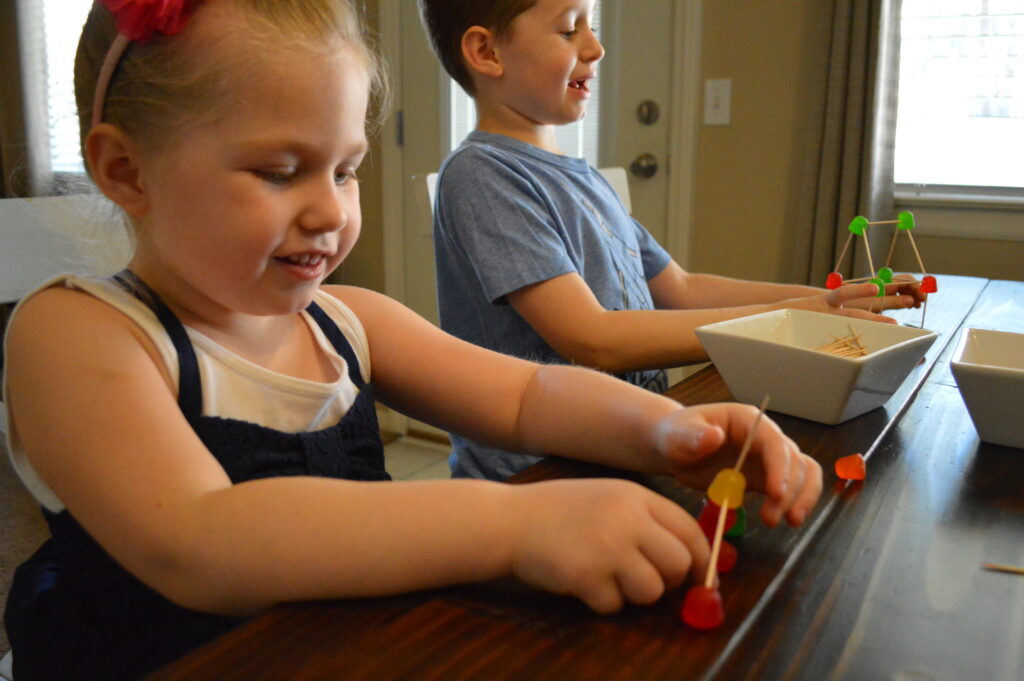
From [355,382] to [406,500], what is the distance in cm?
34

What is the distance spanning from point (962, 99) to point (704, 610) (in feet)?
8.36

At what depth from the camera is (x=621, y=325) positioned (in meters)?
1.06

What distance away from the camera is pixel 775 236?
2.70 metres

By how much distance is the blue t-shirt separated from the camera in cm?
111

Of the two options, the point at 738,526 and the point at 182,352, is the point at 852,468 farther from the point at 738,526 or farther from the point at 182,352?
the point at 182,352

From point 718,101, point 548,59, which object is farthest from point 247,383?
point 718,101

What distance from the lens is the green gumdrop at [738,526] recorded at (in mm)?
545

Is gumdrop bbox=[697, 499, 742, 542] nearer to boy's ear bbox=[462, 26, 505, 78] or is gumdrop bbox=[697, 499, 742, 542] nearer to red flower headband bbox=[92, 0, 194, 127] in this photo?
red flower headband bbox=[92, 0, 194, 127]

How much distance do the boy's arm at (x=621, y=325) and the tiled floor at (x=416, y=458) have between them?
184 cm

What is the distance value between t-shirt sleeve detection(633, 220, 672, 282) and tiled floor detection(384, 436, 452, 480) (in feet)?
5.13

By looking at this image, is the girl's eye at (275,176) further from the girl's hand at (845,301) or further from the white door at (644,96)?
the white door at (644,96)

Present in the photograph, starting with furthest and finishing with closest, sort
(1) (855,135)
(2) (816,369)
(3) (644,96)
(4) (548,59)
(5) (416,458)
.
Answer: (5) (416,458) < (3) (644,96) < (1) (855,135) < (4) (548,59) < (2) (816,369)

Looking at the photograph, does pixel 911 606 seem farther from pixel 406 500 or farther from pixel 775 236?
pixel 775 236

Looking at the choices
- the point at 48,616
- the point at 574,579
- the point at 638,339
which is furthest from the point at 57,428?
the point at 638,339
